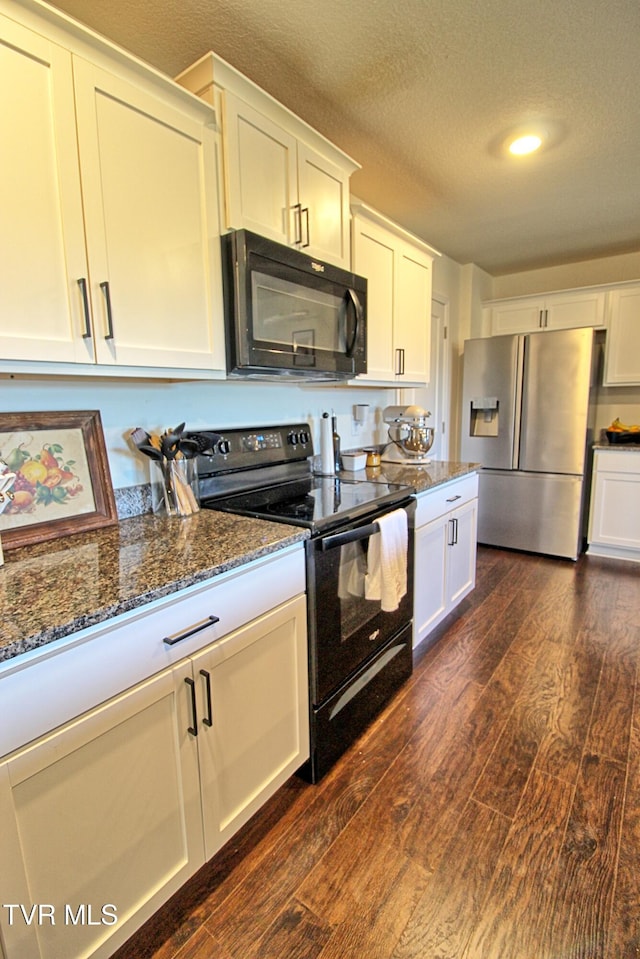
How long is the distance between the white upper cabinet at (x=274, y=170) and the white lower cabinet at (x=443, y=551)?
3.98 feet

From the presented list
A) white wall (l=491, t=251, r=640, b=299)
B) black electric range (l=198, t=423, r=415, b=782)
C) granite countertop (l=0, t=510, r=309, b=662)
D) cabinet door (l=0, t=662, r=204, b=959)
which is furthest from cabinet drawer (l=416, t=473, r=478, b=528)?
white wall (l=491, t=251, r=640, b=299)

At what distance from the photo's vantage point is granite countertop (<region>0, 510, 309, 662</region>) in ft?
2.83

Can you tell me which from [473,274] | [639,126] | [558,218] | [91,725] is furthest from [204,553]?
[473,274]

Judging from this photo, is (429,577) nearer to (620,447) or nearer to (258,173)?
(258,173)

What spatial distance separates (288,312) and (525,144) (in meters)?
1.53

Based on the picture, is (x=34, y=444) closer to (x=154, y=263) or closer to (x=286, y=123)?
(x=154, y=263)

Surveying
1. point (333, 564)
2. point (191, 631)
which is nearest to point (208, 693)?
point (191, 631)

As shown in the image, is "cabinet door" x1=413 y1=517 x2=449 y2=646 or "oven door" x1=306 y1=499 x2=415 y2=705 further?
"cabinet door" x1=413 y1=517 x2=449 y2=646

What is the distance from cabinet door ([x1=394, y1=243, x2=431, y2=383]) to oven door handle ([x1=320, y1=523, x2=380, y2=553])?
4.08 feet

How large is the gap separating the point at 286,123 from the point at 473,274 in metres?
2.87

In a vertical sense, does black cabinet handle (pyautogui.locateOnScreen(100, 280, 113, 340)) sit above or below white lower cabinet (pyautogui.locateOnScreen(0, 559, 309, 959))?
above

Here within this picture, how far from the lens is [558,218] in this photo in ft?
10.2

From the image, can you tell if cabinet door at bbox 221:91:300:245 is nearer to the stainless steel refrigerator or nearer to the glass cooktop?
the glass cooktop

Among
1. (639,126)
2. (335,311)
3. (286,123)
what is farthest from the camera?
(639,126)
